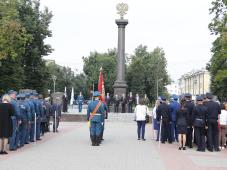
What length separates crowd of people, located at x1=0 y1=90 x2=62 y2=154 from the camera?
47.6 ft

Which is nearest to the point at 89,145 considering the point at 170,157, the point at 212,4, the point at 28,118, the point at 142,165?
the point at 28,118

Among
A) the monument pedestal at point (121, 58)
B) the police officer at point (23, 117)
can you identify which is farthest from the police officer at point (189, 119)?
the monument pedestal at point (121, 58)

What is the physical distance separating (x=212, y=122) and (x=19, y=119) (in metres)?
6.84

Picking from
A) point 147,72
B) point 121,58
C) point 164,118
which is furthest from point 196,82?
point 164,118

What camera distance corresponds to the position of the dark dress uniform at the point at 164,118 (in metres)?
18.4

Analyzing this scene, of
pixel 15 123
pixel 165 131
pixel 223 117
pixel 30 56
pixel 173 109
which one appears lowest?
pixel 165 131

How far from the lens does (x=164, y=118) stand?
729 inches

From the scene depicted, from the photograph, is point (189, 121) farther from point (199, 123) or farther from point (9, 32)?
point (9, 32)

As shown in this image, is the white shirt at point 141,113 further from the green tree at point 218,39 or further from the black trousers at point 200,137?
the green tree at point 218,39

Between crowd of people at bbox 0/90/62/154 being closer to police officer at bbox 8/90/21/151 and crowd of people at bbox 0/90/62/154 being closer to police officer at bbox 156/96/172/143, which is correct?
police officer at bbox 8/90/21/151

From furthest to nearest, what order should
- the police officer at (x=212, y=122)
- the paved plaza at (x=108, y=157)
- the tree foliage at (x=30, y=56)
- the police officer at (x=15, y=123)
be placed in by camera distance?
the tree foliage at (x=30, y=56), the police officer at (x=212, y=122), the police officer at (x=15, y=123), the paved plaza at (x=108, y=157)

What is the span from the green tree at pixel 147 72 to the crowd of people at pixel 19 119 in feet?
207

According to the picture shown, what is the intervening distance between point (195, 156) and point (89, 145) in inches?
168

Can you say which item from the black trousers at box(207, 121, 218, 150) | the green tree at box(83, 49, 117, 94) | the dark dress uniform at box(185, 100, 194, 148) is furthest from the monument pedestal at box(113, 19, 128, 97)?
the green tree at box(83, 49, 117, 94)
